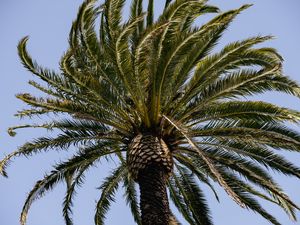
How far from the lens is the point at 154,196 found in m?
10.5

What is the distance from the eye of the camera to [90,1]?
11047 millimetres

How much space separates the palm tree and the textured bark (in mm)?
27

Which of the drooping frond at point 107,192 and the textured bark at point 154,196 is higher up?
the drooping frond at point 107,192

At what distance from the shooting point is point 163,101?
1158 cm

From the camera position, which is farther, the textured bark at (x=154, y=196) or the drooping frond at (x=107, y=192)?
the drooping frond at (x=107, y=192)

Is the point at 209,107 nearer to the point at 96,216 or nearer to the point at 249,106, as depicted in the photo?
the point at 249,106

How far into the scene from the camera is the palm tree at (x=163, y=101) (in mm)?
10930

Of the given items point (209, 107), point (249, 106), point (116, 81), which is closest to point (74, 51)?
point (116, 81)

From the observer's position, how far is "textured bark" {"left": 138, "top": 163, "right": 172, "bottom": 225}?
10.1m

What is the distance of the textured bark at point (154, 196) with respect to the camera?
10102 millimetres

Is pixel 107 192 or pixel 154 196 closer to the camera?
pixel 154 196

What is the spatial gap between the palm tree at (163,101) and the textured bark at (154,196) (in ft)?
0.09

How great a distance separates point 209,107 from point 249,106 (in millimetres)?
921

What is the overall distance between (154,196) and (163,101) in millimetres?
2365
